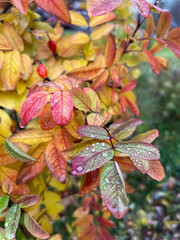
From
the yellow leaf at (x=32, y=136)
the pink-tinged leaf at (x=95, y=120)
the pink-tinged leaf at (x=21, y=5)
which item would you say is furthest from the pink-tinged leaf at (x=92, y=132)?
the pink-tinged leaf at (x=21, y=5)

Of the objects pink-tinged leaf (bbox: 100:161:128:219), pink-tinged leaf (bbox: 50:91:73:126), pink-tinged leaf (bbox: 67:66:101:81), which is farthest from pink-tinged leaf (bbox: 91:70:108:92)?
pink-tinged leaf (bbox: 100:161:128:219)

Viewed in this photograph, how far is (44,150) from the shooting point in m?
0.56

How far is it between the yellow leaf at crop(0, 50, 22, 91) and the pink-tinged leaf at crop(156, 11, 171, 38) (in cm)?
35

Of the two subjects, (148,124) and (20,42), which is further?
(148,124)

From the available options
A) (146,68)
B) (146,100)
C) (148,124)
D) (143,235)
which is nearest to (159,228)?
(143,235)

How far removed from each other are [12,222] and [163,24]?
0.55 m

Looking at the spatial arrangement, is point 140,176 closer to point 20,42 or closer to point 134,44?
point 134,44

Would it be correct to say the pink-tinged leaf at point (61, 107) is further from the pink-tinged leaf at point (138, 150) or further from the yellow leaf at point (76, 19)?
the yellow leaf at point (76, 19)

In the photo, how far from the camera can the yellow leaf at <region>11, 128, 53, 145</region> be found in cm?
53

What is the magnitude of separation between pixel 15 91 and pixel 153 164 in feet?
1.37

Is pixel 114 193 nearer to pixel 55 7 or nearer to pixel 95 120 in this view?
pixel 95 120

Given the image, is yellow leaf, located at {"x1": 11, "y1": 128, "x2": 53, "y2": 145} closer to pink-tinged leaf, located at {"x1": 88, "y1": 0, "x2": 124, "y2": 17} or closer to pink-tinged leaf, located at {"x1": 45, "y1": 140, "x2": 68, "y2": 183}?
pink-tinged leaf, located at {"x1": 45, "y1": 140, "x2": 68, "y2": 183}

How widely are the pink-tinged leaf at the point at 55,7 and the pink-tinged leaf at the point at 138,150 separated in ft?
0.89

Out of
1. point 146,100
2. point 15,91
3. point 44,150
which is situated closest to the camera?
point 44,150
